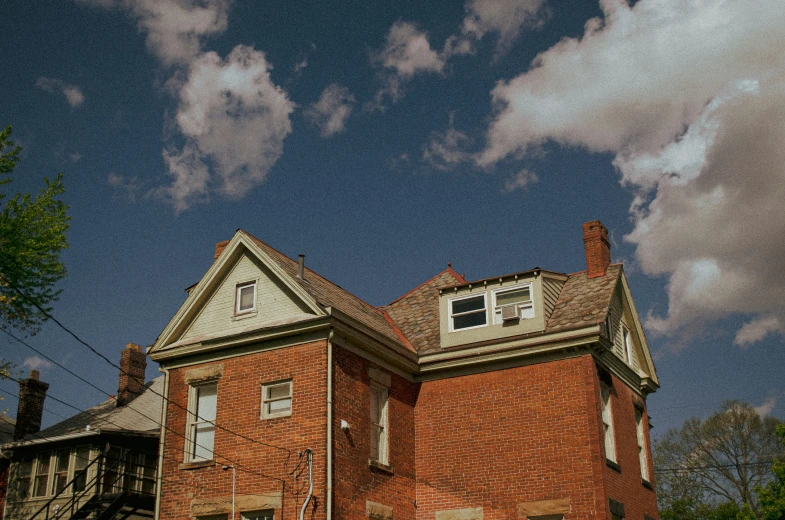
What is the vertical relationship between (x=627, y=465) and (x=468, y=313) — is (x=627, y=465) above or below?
below

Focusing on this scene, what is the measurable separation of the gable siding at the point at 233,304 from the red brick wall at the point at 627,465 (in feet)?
27.1

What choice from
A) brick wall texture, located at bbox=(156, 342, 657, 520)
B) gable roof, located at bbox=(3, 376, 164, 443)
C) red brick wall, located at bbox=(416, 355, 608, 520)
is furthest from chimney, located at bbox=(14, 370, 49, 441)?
red brick wall, located at bbox=(416, 355, 608, 520)

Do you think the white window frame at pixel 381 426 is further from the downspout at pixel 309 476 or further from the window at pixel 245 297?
the window at pixel 245 297

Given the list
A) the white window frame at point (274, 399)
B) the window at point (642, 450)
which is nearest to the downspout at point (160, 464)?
the white window frame at point (274, 399)

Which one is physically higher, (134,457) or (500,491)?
(134,457)

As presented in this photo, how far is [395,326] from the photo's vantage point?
24875 millimetres

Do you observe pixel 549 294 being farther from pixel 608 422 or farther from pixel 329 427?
pixel 329 427

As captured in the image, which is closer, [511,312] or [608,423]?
[608,423]

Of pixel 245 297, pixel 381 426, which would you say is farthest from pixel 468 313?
pixel 245 297

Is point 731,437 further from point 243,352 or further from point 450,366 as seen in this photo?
point 243,352

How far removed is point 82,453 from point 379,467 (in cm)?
1367

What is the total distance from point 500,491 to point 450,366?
3605mm

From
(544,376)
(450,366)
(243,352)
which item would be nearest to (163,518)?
(243,352)

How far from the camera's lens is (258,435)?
19.3m
